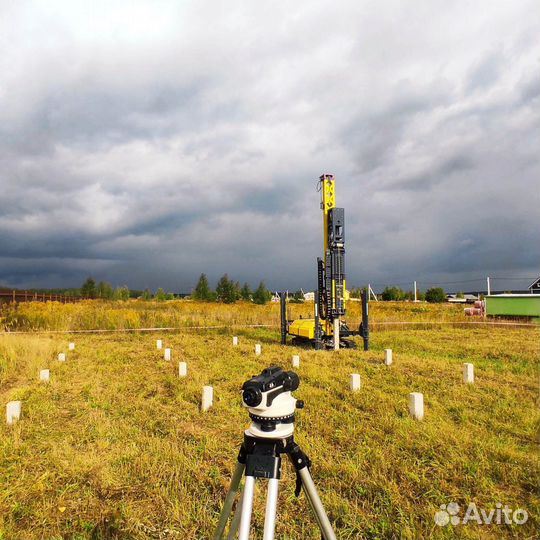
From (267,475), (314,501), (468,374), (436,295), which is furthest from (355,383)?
(436,295)

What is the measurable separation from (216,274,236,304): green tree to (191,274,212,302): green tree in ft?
4.09

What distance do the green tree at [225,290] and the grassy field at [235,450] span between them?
36.3 metres

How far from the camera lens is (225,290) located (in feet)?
153

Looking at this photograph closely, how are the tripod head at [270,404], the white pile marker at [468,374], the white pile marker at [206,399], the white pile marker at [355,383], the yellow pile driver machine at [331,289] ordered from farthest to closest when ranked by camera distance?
the yellow pile driver machine at [331,289], the white pile marker at [468,374], the white pile marker at [355,383], the white pile marker at [206,399], the tripod head at [270,404]

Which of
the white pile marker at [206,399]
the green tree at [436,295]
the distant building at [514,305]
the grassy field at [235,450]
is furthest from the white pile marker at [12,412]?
the green tree at [436,295]

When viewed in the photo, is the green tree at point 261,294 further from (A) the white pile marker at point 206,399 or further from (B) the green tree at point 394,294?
(A) the white pile marker at point 206,399

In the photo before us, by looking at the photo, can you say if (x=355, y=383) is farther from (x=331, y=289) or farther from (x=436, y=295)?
(x=436, y=295)

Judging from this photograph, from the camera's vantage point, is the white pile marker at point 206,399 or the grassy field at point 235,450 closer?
the grassy field at point 235,450

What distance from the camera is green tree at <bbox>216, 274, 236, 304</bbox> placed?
45.9 m

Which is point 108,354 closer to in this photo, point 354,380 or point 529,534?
point 354,380

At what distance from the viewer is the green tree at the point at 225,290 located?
45.9m

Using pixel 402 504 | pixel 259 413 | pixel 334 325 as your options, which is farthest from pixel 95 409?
pixel 334 325

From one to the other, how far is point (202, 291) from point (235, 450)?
41634 millimetres

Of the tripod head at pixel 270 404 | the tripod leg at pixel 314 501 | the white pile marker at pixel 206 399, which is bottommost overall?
the white pile marker at pixel 206 399
